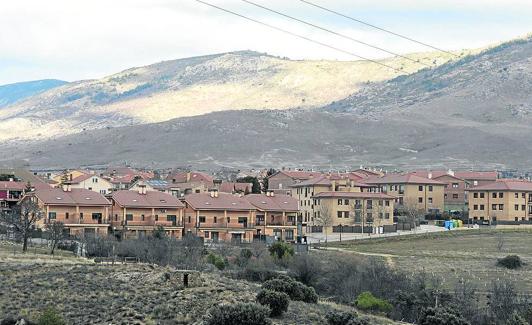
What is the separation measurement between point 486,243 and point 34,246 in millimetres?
35257

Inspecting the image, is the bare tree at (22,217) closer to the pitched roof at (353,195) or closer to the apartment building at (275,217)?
the apartment building at (275,217)

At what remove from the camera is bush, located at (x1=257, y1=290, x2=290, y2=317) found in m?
31.0

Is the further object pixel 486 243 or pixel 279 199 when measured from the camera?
pixel 279 199

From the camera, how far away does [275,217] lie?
3322 inches

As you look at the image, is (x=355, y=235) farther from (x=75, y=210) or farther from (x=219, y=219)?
(x=75, y=210)

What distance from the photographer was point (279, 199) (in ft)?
286

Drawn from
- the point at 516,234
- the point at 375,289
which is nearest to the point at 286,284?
the point at 375,289

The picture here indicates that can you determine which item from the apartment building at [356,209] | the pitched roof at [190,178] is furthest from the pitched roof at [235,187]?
the apartment building at [356,209]

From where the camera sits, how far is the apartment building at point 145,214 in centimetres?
7744

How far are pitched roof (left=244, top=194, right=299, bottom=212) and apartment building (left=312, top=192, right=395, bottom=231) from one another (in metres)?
4.57

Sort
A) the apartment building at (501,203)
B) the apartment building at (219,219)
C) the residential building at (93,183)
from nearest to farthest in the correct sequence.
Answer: the apartment building at (219,219)
the apartment building at (501,203)
the residential building at (93,183)

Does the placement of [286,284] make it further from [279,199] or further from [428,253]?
Answer: [279,199]

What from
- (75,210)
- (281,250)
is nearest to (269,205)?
(75,210)

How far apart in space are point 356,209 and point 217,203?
15.8 meters
